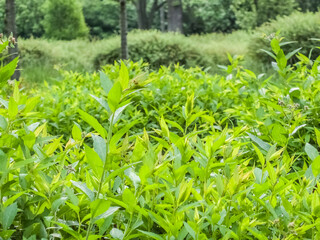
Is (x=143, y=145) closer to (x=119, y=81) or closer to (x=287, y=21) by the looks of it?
(x=119, y=81)

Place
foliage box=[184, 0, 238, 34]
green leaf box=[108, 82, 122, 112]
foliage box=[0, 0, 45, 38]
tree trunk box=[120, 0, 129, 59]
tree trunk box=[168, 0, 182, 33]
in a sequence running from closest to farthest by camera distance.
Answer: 1. green leaf box=[108, 82, 122, 112]
2. tree trunk box=[120, 0, 129, 59]
3. tree trunk box=[168, 0, 182, 33]
4. foliage box=[184, 0, 238, 34]
5. foliage box=[0, 0, 45, 38]

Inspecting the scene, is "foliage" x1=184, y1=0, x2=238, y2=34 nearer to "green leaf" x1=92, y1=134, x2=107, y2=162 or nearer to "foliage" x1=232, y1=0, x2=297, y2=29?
"foliage" x1=232, y1=0, x2=297, y2=29

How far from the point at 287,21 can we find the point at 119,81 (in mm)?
13163

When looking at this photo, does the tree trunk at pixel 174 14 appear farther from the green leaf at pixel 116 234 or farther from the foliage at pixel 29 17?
the green leaf at pixel 116 234

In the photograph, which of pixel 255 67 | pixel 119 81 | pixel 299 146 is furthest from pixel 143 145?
pixel 255 67

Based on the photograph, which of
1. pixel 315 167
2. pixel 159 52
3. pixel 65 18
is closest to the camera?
pixel 315 167

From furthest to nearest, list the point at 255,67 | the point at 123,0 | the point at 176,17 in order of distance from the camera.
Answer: the point at 176,17 → the point at 255,67 → the point at 123,0

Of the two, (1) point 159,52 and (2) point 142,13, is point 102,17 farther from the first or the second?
(1) point 159,52

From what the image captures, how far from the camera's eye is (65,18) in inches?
1414

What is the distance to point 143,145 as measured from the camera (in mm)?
1396

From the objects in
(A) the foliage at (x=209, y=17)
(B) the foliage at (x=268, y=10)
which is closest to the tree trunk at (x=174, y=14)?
(B) the foliage at (x=268, y=10)

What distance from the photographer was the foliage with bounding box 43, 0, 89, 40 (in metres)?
35.5

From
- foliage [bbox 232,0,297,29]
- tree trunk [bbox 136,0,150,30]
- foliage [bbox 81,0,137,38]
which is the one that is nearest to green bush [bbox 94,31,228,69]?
foliage [bbox 232,0,297,29]

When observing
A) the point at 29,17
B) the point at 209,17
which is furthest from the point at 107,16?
the point at 209,17
